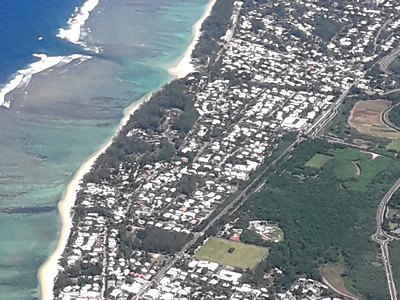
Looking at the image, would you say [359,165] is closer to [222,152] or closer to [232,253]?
[222,152]

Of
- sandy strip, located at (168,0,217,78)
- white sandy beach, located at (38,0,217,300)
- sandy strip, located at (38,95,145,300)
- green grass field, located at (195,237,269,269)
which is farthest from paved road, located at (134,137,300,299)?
sandy strip, located at (168,0,217,78)

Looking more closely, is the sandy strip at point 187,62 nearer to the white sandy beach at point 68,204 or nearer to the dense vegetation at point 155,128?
the white sandy beach at point 68,204

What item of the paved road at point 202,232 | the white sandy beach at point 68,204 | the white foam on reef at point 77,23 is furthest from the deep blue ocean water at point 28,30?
the paved road at point 202,232

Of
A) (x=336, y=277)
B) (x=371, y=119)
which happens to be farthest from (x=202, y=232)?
(x=371, y=119)

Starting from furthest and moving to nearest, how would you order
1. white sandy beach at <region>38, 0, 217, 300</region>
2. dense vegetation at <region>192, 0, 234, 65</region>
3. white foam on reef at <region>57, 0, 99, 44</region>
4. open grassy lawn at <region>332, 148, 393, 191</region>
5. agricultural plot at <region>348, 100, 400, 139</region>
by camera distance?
white foam on reef at <region>57, 0, 99, 44</region>
dense vegetation at <region>192, 0, 234, 65</region>
agricultural plot at <region>348, 100, 400, 139</region>
open grassy lawn at <region>332, 148, 393, 191</region>
white sandy beach at <region>38, 0, 217, 300</region>

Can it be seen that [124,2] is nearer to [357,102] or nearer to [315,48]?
[315,48]

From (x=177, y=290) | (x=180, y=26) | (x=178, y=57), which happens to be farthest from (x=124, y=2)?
(x=177, y=290)

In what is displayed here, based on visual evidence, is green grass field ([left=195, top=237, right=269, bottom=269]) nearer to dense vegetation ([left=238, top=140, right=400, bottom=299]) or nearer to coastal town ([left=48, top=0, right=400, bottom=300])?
coastal town ([left=48, top=0, right=400, bottom=300])
